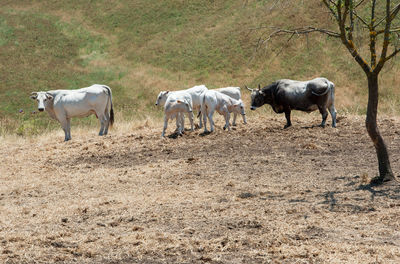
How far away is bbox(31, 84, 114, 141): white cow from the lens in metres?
18.7

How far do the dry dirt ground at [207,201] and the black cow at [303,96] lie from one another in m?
1.17

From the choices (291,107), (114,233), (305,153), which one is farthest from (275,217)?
(291,107)

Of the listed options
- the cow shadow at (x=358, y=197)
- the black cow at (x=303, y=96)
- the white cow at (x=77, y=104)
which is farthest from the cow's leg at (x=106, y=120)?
the cow shadow at (x=358, y=197)

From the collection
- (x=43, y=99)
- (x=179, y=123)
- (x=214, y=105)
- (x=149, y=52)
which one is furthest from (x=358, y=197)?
(x=149, y=52)

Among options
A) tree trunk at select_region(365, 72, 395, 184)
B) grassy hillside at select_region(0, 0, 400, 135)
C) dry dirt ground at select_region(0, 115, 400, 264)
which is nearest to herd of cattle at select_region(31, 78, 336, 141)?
dry dirt ground at select_region(0, 115, 400, 264)

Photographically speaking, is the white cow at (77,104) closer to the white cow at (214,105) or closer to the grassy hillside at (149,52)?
the white cow at (214,105)

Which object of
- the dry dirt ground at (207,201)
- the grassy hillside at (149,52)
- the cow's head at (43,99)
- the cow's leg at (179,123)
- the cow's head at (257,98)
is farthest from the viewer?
the grassy hillside at (149,52)

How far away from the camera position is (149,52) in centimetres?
4847

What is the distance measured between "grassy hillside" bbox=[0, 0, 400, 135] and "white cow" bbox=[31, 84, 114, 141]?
10203mm

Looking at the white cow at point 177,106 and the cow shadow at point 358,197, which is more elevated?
the white cow at point 177,106

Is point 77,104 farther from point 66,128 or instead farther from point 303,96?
point 303,96

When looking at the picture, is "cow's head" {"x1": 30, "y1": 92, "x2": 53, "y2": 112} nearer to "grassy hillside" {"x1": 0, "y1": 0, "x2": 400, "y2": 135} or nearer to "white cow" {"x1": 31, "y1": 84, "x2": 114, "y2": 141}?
"white cow" {"x1": 31, "y1": 84, "x2": 114, "y2": 141}

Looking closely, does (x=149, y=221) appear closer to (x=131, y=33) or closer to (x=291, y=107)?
(x=291, y=107)

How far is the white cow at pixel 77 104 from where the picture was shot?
736 inches
